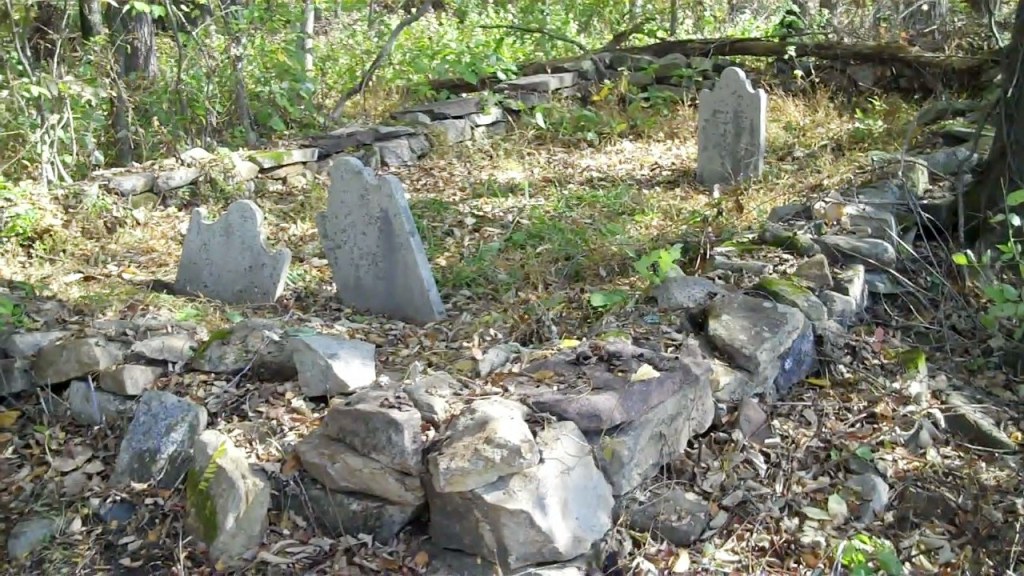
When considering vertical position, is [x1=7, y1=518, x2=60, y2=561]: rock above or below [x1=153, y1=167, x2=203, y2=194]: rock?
below

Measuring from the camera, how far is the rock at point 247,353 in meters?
4.14

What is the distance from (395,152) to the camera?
8.52 metres

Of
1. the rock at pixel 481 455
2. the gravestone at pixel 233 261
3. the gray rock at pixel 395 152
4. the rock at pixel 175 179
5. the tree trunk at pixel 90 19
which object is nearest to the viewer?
the rock at pixel 481 455

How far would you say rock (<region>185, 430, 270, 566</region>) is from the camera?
3291 mm

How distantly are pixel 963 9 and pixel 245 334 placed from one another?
1050 cm

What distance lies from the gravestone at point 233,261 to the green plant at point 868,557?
11.3ft

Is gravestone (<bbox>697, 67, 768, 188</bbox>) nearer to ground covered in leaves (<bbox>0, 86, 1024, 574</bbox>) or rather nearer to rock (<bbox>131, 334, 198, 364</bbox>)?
ground covered in leaves (<bbox>0, 86, 1024, 574</bbox>)

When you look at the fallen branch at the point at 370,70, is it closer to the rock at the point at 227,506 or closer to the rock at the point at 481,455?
the rock at the point at 227,506

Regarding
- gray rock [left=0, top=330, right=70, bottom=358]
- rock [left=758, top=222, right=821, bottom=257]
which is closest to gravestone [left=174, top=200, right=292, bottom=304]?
gray rock [left=0, top=330, right=70, bottom=358]

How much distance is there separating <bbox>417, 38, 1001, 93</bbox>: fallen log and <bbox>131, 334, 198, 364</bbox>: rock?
262 inches

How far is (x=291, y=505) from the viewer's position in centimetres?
345

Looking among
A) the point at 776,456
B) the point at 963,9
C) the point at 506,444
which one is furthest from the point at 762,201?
the point at 963,9

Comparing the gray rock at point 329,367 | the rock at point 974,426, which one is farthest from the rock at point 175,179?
the rock at point 974,426

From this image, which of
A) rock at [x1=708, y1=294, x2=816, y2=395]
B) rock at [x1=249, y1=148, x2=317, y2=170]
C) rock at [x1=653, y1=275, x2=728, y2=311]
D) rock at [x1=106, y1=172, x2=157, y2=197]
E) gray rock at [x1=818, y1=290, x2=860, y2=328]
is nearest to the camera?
rock at [x1=708, y1=294, x2=816, y2=395]
